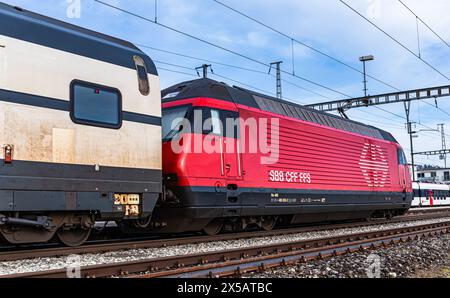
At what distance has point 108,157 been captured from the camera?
8.62 m

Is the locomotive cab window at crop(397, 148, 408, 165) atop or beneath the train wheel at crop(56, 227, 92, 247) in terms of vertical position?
atop

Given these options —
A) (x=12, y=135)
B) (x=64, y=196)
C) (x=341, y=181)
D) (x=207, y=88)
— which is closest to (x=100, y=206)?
(x=64, y=196)

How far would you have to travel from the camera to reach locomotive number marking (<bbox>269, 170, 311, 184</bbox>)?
12.6 m

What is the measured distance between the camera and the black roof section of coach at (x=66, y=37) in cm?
755

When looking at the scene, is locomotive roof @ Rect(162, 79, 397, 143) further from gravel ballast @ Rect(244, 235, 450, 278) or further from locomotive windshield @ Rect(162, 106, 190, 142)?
gravel ballast @ Rect(244, 235, 450, 278)

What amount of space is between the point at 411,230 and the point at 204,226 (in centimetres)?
666

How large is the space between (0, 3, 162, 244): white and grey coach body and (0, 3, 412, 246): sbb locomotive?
0.02 meters

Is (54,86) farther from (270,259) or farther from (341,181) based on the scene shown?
(341,181)

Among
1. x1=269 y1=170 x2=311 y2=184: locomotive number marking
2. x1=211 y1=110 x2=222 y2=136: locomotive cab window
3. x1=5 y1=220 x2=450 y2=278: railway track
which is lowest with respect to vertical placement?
x1=5 y1=220 x2=450 y2=278: railway track

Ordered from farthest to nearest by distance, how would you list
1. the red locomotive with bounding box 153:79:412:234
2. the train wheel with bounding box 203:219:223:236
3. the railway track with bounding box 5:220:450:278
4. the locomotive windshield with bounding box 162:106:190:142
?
the train wheel with bounding box 203:219:223:236, the locomotive windshield with bounding box 162:106:190:142, the red locomotive with bounding box 153:79:412:234, the railway track with bounding box 5:220:450:278

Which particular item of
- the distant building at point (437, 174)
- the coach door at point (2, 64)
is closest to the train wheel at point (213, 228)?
the coach door at point (2, 64)

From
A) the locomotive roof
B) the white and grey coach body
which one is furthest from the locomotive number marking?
the white and grey coach body

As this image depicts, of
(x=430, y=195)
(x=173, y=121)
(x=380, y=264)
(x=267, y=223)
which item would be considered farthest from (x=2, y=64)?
(x=430, y=195)
